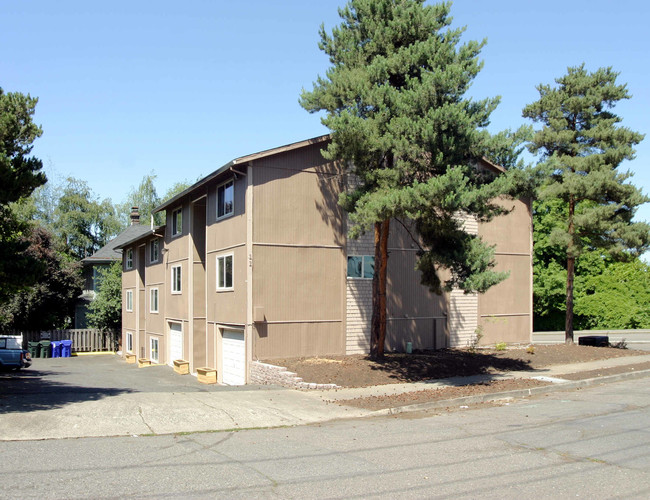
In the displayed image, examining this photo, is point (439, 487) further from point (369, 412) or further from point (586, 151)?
point (586, 151)

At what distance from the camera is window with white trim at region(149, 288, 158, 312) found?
32.4 metres

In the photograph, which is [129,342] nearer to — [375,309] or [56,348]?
[56,348]

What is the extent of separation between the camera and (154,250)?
33156mm

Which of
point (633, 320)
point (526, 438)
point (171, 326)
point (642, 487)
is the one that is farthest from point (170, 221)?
point (633, 320)

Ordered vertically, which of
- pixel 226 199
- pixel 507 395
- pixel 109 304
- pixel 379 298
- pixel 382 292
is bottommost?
pixel 507 395

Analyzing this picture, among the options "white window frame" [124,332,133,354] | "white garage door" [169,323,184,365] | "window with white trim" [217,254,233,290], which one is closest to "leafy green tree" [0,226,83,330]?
"white window frame" [124,332,133,354]

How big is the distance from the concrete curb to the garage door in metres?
8.06

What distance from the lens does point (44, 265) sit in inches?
525

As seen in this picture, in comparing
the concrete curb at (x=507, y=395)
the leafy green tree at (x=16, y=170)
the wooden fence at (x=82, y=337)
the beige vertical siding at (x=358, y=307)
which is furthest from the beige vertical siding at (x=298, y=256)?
the wooden fence at (x=82, y=337)

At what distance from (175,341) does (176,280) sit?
3154 millimetres

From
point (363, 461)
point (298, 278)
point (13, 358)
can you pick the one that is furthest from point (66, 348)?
point (363, 461)

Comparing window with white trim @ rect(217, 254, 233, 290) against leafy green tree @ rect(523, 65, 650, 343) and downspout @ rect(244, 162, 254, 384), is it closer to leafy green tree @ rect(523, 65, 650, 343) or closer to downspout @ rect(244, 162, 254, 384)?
downspout @ rect(244, 162, 254, 384)

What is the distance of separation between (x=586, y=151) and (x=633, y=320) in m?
21.9

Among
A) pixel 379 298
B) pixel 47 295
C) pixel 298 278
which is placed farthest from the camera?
pixel 47 295
